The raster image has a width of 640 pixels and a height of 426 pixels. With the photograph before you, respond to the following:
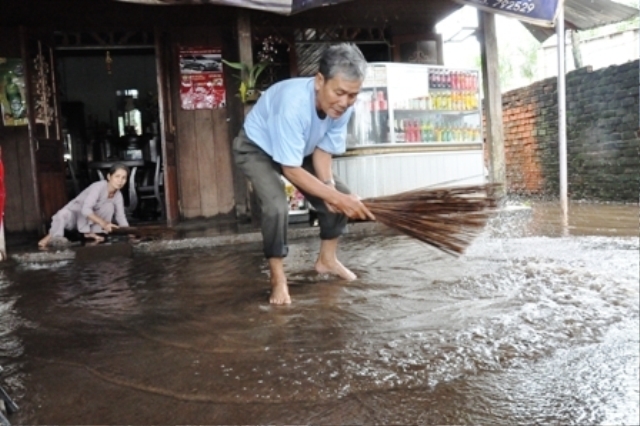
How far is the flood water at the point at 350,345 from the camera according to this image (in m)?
1.65

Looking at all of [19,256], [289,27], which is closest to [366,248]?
[19,256]

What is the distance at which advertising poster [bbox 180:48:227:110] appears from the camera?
8.32 metres

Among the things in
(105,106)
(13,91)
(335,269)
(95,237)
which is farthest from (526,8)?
(105,106)

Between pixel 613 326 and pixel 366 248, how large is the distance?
2902 millimetres

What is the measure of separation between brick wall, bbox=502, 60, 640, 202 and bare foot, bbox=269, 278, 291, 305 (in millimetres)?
6437

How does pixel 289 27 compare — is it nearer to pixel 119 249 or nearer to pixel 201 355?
pixel 119 249

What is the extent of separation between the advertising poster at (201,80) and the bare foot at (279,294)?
5773mm

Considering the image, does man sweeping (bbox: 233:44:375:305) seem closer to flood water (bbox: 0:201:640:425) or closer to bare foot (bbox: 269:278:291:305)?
bare foot (bbox: 269:278:291:305)

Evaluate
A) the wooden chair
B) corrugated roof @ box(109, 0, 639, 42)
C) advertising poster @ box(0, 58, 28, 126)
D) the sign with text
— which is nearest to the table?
the wooden chair

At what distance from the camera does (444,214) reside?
294cm

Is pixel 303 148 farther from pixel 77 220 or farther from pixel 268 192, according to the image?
pixel 77 220

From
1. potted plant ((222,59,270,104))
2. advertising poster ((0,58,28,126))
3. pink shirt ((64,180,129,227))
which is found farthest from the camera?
advertising poster ((0,58,28,126))

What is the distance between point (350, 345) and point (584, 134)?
8.12 m

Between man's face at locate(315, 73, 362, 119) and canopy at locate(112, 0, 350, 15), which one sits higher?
canopy at locate(112, 0, 350, 15)
